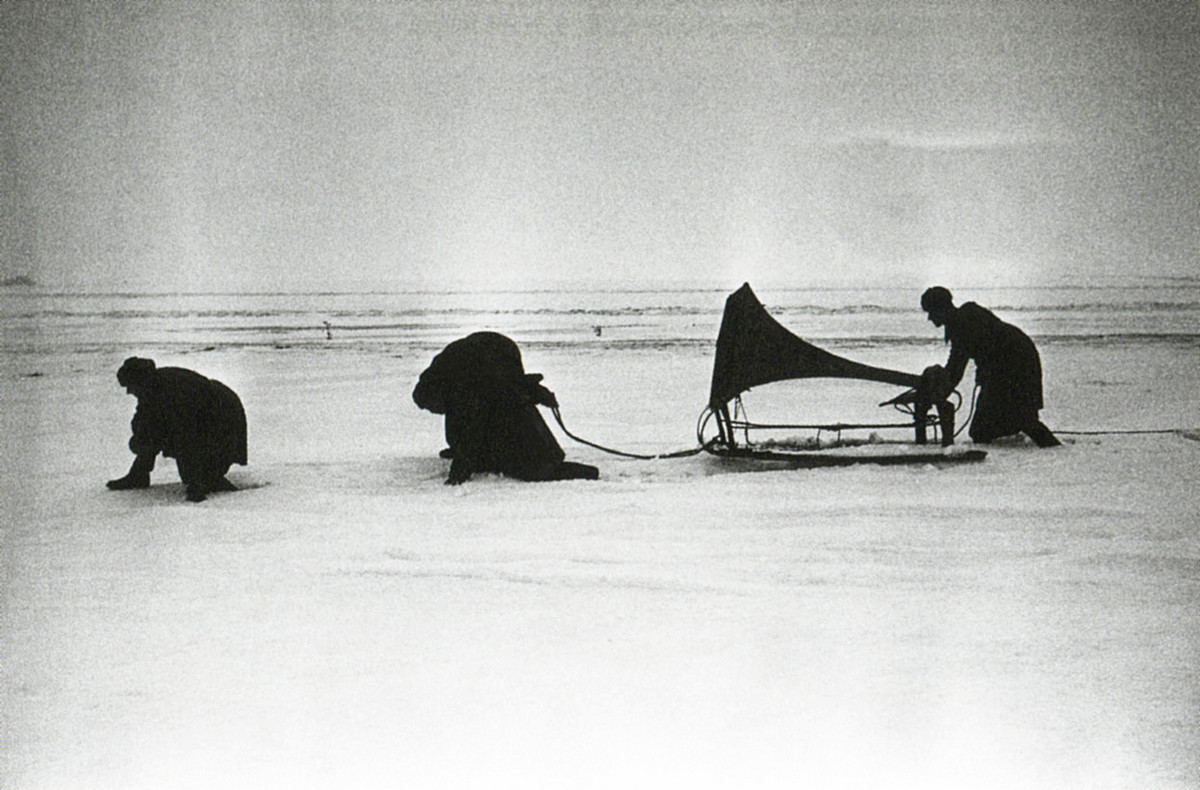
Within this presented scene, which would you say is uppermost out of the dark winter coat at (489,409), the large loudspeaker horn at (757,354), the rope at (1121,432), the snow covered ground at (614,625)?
the large loudspeaker horn at (757,354)

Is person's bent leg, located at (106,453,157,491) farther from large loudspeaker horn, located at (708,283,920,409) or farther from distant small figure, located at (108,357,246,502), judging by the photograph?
large loudspeaker horn, located at (708,283,920,409)

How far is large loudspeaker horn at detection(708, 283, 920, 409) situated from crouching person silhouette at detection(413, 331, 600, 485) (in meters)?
0.74

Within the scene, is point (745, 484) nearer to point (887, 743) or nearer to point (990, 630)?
point (990, 630)

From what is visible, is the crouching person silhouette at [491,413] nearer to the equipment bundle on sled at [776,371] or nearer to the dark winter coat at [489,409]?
the dark winter coat at [489,409]

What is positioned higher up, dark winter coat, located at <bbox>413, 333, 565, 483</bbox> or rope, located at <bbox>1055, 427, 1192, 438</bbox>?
dark winter coat, located at <bbox>413, 333, 565, 483</bbox>

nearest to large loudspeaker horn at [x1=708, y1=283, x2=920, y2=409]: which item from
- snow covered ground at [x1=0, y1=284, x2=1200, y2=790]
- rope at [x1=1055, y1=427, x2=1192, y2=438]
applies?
snow covered ground at [x1=0, y1=284, x2=1200, y2=790]

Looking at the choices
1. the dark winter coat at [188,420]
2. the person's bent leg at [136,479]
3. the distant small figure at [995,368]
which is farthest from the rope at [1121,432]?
the person's bent leg at [136,479]

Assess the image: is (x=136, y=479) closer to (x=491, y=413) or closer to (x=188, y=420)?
(x=188, y=420)

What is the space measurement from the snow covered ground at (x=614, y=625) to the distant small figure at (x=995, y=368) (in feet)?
0.97

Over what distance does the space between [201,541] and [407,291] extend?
61.1 feet

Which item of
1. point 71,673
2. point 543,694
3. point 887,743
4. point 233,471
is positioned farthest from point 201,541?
point 887,743

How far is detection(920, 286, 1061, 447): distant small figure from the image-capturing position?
15.1 feet

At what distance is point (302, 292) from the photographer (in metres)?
20.2

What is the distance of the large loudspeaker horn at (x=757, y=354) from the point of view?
4285 millimetres
